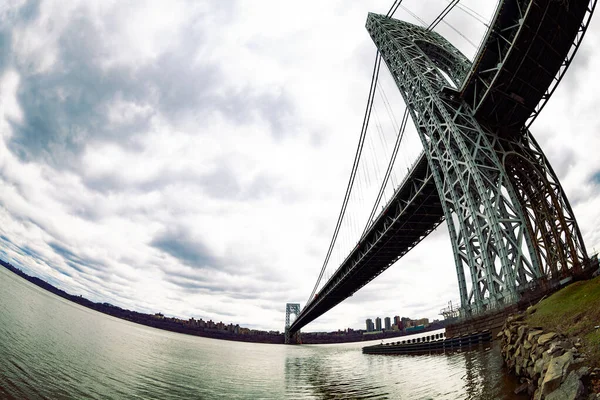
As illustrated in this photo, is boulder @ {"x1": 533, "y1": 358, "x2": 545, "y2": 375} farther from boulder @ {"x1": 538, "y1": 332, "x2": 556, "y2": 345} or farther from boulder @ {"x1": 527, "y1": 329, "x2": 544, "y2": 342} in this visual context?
boulder @ {"x1": 527, "y1": 329, "x2": 544, "y2": 342}

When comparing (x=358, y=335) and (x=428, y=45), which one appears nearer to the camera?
(x=428, y=45)

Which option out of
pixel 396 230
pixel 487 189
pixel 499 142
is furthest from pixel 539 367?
pixel 396 230

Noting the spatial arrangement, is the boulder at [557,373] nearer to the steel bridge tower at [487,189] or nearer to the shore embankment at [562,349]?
the shore embankment at [562,349]

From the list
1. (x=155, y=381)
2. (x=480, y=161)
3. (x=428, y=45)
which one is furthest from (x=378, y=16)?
(x=155, y=381)

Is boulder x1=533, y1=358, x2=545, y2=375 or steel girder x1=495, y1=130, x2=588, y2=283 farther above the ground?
steel girder x1=495, y1=130, x2=588, y2=283

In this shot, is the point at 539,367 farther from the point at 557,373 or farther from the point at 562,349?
the point at 557,373

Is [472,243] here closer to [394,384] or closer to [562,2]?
[394,384]

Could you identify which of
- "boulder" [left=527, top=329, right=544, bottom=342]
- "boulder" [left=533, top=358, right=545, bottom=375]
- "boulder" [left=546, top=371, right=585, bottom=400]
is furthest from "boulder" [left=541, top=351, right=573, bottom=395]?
"boulder" [left=527, top=329, right=544, bottom=342]
